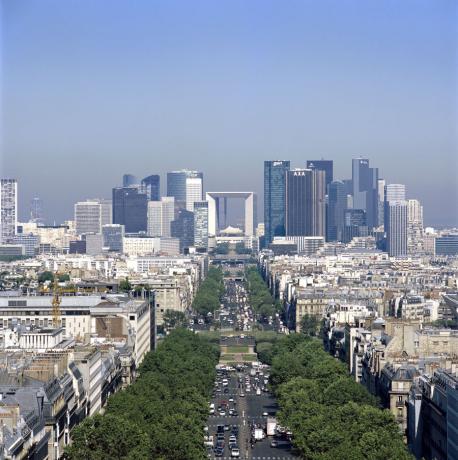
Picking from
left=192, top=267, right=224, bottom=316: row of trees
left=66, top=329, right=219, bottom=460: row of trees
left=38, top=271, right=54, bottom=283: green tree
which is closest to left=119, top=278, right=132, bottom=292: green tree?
left=192, top=267, right=224, bottom=316: row of trees

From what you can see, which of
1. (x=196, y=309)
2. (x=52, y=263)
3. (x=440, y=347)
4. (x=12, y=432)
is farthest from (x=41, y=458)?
(x=52, y=263)

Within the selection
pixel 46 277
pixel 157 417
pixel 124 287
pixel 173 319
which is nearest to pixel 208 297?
pixel 46 277

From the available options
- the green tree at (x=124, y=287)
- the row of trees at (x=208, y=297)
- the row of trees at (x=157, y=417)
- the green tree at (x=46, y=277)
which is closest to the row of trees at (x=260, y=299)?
the row of trees at (x=208, y=297)

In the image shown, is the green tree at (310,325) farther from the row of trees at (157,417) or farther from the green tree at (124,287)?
the row of trees at (157,417)

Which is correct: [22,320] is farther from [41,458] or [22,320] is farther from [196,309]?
[196,309]

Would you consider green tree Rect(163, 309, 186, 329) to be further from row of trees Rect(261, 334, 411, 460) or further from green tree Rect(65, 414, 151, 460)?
green tree Rect(65, 414, 151, 460)

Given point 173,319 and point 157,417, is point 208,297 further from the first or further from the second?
point 157,417
